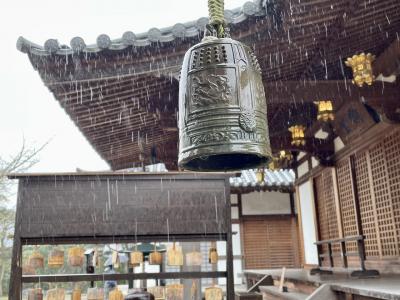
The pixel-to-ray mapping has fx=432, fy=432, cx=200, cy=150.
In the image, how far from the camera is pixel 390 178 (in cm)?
715

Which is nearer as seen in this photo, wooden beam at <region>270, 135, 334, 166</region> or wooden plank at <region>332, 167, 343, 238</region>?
wooden plank at <region>332, 167, 343, 238</region>

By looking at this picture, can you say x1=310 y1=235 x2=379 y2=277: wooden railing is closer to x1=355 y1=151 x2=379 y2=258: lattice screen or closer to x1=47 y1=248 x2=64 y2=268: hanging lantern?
x1=355 y1=151 x2=379 y2=258: lattice screen

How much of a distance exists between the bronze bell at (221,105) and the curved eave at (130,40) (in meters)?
2.28

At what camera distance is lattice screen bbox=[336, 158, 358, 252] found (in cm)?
876

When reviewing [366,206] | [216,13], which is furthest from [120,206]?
[366,206]

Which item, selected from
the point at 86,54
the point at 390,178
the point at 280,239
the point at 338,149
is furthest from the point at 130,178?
the point at 280,239

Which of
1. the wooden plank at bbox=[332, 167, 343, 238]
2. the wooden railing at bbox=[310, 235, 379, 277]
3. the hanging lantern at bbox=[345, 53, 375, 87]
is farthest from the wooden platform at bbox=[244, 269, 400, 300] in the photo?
the hanging lantern at bbox=[345, 53, 375, 87]

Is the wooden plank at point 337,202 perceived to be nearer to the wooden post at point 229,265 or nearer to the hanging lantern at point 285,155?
the hanging lantern at point 285,155

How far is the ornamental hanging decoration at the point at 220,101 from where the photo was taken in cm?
237

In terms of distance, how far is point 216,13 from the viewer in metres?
2.36

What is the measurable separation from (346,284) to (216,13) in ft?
13.5

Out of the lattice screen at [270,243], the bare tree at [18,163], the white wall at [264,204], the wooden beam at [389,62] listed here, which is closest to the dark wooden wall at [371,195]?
the wooden beam at [389,62]

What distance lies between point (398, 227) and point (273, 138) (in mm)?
3254

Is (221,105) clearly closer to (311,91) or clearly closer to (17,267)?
(311,91)
